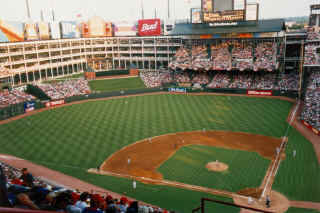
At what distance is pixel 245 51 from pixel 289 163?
39.0 m

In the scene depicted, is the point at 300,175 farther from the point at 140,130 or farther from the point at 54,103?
the point at 54,103

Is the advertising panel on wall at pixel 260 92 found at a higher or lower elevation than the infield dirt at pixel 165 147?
higher

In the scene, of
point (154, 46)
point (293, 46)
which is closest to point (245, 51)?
point (293, 46)

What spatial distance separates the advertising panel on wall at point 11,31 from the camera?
199 ft

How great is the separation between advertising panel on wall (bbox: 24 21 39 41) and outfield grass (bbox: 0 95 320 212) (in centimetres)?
2607

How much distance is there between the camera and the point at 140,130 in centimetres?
3753

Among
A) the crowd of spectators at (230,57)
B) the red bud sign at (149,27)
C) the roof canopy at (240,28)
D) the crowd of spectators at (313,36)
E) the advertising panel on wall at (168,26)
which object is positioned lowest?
the crowd of spectators at (230,57)

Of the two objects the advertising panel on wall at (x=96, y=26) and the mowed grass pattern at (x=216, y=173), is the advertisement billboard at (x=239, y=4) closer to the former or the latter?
the advertising panel on wall at (x=96, y=26)

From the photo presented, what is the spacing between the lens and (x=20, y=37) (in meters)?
64.0

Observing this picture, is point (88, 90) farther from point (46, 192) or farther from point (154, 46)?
point (46, 192)

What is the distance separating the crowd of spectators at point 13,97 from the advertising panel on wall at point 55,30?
79.8ft

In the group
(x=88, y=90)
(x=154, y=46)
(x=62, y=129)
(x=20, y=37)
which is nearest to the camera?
(x=62, y=129)

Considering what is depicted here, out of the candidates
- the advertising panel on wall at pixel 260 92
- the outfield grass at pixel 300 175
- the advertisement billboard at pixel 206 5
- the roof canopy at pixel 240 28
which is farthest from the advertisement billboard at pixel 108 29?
the outfield grass at pixel 300 175

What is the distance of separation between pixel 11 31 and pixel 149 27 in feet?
108
